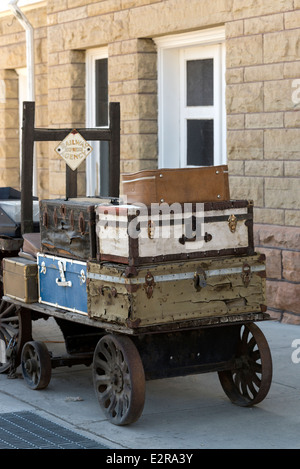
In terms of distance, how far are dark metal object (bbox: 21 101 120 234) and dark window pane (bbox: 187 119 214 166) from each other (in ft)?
10.9

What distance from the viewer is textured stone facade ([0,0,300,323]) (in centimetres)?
976

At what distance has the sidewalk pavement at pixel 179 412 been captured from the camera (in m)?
6.01

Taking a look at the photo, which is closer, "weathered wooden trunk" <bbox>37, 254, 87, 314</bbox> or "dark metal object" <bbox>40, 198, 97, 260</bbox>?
"dark metal object" <bbox>40, 198, 97, 260</bbox>

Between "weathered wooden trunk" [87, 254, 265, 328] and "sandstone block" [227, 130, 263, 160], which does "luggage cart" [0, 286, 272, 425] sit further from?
"sandstone block" [227, 130, 263, 160]

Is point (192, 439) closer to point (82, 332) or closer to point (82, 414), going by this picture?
point (82, 414)

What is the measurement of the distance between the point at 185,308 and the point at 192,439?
0.84 metres

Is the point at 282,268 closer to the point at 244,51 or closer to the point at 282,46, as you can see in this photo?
the point at 282,46

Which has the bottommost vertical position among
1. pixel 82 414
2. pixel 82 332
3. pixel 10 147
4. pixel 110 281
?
pixel 82 414

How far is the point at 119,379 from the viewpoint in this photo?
6.33 meters

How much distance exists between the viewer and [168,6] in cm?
1137

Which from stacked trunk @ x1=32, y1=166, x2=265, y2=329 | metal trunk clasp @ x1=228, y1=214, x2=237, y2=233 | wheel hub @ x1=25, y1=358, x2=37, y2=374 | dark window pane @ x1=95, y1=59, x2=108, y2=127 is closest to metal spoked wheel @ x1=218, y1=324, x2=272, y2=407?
stacked trunk @ x1=32, y1=166, x2=265, y2=329

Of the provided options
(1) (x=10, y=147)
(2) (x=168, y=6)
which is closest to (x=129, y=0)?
(2) (x=168, y=6)

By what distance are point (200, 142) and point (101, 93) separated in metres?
2.49

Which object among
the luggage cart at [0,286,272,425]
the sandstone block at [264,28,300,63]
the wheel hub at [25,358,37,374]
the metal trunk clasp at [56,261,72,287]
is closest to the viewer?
the luggage cart at [0,286,272,425]
